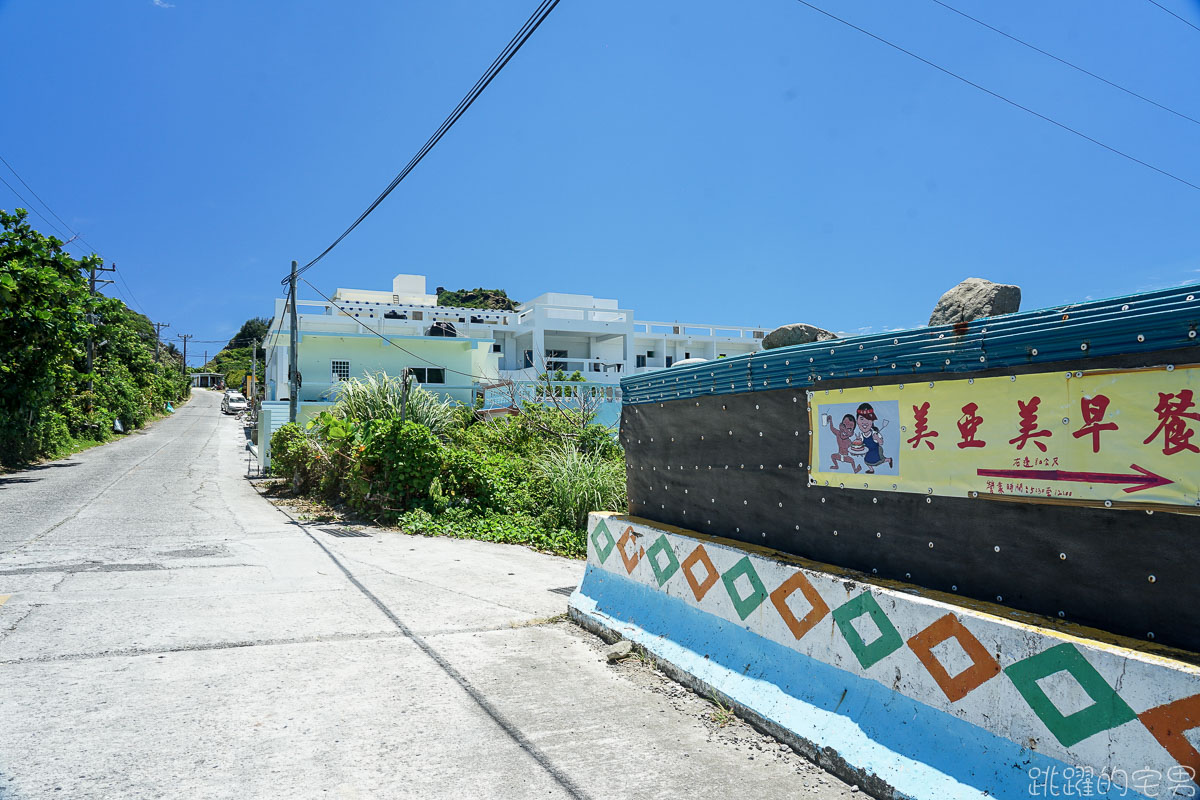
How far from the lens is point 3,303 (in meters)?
17.5

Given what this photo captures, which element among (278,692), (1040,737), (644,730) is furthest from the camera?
(278,692)

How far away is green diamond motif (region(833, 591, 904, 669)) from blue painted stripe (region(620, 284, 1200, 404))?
3.91 feet

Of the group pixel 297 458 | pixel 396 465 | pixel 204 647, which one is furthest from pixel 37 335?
pixel 204 647

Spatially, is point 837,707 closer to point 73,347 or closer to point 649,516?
point 649,516

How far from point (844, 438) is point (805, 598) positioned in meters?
0.93

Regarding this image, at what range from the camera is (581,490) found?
11.9 metres

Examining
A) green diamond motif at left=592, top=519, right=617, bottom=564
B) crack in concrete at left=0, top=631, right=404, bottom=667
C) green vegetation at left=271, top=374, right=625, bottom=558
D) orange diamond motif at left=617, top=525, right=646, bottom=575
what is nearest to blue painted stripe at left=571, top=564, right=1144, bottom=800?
orange diamond motif at left=617, top=525, right=646, bottom=575

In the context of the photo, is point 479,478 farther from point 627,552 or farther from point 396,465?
point 627,552

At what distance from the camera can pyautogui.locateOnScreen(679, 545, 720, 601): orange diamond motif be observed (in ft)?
16.0

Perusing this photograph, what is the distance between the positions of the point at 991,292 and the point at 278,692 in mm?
4927

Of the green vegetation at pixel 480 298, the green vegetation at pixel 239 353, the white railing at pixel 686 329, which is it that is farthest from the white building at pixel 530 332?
the green vegetation at pixel 239 353

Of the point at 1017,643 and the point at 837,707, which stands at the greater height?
the point at 1017,643

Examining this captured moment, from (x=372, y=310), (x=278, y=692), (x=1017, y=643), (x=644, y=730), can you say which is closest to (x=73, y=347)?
(x=372, y=310)

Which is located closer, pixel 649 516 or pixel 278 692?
pixel 278 692
